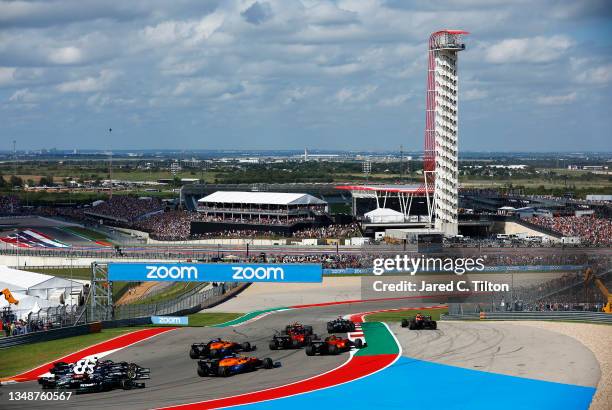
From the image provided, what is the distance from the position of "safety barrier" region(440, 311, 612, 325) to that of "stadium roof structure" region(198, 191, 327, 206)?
56.7 meters

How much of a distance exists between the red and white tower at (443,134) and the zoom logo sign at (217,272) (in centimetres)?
4975

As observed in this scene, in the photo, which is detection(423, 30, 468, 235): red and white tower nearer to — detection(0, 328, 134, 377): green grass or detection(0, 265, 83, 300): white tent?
detection(0, 265, 83, 300): white tent

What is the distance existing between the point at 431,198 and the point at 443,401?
75.5 meters

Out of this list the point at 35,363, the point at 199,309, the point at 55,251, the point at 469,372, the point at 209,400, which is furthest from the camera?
the point at 55,251

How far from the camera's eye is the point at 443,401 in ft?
96.8

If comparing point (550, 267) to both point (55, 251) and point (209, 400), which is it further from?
point (55, 251)

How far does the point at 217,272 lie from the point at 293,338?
8.27 metres

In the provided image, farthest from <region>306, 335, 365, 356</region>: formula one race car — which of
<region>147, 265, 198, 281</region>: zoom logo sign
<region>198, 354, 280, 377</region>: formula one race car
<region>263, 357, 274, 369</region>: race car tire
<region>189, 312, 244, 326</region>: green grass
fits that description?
<region>189, 312, 244, 326</region>: green grass

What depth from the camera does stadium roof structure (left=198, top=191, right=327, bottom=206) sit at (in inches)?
4085

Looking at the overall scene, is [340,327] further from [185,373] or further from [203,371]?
[203,371]

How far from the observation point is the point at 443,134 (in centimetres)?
9350

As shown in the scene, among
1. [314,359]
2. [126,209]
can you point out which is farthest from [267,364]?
[126,209]

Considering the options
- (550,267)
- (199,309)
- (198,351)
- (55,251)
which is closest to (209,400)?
(198,351)

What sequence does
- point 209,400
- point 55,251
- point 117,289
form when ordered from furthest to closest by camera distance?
point 55,251 → point 117,289 → point 209,400
